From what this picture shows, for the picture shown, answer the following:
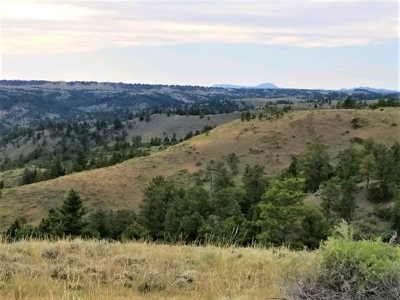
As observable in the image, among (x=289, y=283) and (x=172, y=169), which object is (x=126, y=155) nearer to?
(x=172, y=169)

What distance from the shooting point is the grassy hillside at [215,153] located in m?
59.0

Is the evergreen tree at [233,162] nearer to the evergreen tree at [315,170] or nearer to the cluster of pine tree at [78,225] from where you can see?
the evergreen tree at [315,170]

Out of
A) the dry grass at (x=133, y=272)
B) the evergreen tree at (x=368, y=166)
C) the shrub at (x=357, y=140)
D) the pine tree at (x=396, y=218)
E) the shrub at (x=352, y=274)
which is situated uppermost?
the shrub at (x=352, y=274)

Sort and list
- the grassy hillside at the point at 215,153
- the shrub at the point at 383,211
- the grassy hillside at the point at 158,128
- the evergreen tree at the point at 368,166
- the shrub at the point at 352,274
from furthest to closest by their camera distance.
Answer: the grassy hillside at the point at 158,128 → the grassy hillside at the point at 215,153 → the evergreen tree at the point at 368,166 → the shrub at the point at 383,211 → the shrub at the point at 352,274

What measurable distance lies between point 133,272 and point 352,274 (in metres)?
2.88

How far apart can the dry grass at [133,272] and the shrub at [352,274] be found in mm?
577

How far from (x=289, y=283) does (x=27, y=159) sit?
12870 centimetres

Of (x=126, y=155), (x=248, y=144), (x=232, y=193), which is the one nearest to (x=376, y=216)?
(x=232, y=193)

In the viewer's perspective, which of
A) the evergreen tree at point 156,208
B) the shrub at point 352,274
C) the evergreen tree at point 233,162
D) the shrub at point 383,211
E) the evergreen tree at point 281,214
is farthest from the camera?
the evergreen tree at point 233,162

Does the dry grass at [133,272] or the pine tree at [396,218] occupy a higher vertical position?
the dry grass at [133,272]

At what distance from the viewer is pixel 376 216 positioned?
3991 centimetres

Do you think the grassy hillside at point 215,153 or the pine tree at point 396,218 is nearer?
the pine tree at point 396,218

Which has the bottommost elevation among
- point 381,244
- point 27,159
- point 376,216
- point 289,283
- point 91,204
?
point 27,159

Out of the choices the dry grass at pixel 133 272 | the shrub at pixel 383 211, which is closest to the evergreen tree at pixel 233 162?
the shrub at pixel 383 211
